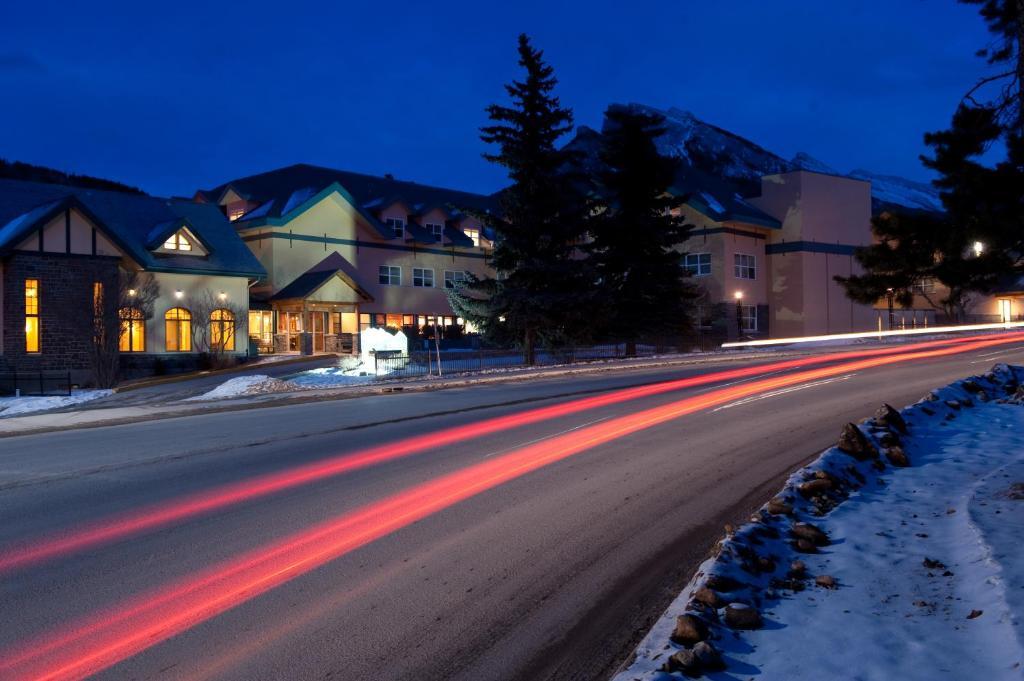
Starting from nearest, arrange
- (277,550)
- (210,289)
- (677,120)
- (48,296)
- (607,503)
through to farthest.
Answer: (277,550) < (607,503) < (48,296) < (210,289) < (677,120)

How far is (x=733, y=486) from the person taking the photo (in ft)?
33.3

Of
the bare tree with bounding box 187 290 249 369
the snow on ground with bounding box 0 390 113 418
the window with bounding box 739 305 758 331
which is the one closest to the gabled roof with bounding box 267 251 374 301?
the bare tree with bounding box 187 290 249 369

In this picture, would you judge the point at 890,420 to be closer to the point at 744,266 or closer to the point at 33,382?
the point at 33,382

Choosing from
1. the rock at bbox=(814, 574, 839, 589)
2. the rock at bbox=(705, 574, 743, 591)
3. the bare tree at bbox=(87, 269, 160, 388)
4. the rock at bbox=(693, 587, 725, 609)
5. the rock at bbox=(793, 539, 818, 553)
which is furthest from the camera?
the bare tree at bbox=(87, 269, 160, 388)

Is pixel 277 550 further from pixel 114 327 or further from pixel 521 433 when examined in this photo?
pixel 114 327

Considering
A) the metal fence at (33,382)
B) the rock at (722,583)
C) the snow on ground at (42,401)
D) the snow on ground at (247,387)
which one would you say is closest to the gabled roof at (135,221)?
the metal fence at (33,382)

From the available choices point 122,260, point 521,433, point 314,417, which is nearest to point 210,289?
point 122,260

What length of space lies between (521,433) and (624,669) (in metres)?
9.56

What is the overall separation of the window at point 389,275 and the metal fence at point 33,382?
21.3m

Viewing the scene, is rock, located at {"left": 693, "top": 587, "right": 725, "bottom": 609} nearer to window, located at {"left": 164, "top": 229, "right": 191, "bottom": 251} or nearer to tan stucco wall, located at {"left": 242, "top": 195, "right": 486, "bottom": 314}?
window, located at {"left": 164, "top": 229, "right": 191, "bottom": 251}

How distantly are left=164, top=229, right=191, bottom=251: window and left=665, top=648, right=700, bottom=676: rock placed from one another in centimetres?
3690

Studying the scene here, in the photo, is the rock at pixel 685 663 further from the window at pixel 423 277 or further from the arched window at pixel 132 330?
the window at pixel 423 277

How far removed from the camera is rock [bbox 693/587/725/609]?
18.5ft

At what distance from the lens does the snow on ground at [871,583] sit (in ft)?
15.6
